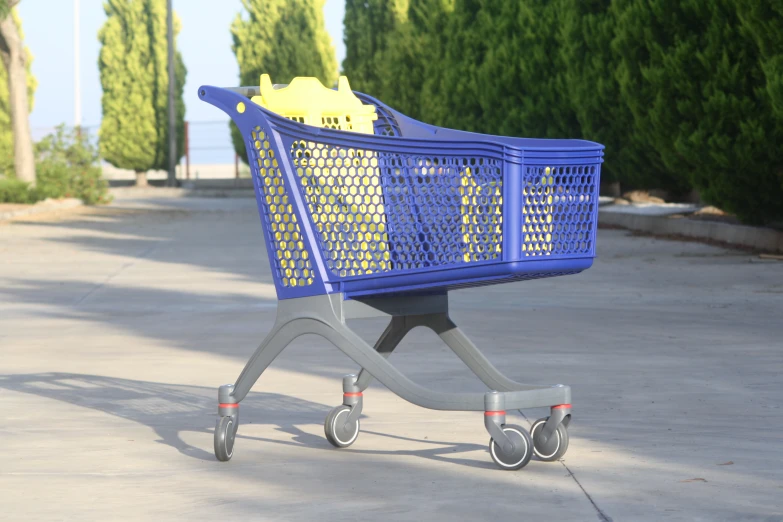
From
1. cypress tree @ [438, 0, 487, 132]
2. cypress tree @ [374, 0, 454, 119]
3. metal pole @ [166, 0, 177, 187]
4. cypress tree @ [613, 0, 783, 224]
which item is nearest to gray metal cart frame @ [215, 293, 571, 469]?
cypress tree @ [613, 0, 783, 224]

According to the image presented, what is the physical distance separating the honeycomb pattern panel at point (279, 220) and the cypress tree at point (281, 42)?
36915 mm

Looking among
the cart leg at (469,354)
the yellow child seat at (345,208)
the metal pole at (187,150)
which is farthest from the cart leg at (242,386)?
the metal pole at (187,150)

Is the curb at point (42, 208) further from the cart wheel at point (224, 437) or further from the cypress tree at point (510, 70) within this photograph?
the cart wheel at point (224, 437)

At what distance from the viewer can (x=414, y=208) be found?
4398 millimetres

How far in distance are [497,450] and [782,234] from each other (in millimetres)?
10646

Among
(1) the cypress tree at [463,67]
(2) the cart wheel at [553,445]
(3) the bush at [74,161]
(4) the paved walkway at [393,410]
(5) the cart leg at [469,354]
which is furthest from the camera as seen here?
(3) the bush at [74,161]

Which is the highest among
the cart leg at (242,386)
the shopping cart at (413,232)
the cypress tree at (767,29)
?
the cypress tree at (767,29)

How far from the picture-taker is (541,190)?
14.1ft

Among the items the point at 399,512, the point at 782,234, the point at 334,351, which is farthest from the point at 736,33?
the point at 399,512

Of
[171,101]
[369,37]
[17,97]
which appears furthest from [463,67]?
[171,101]

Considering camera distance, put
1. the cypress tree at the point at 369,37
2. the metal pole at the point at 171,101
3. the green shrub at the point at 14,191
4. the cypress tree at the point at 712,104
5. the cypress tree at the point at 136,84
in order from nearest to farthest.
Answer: the cypress tree at the point at 712,104 → the green shrub at the point at 14,191 → the cypress tree at the point at 369,37 → the metal pole at the point at 171,101 → the cypress tree at the point at 136,84

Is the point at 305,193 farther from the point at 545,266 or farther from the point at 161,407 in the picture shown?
→ the point at 161,407

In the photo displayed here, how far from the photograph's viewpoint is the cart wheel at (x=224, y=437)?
14.6 ft

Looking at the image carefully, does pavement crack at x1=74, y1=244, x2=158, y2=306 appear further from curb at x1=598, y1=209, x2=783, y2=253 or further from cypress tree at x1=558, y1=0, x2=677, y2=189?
cypress tree at x1=558, y1=0, x2=677, y2=189
